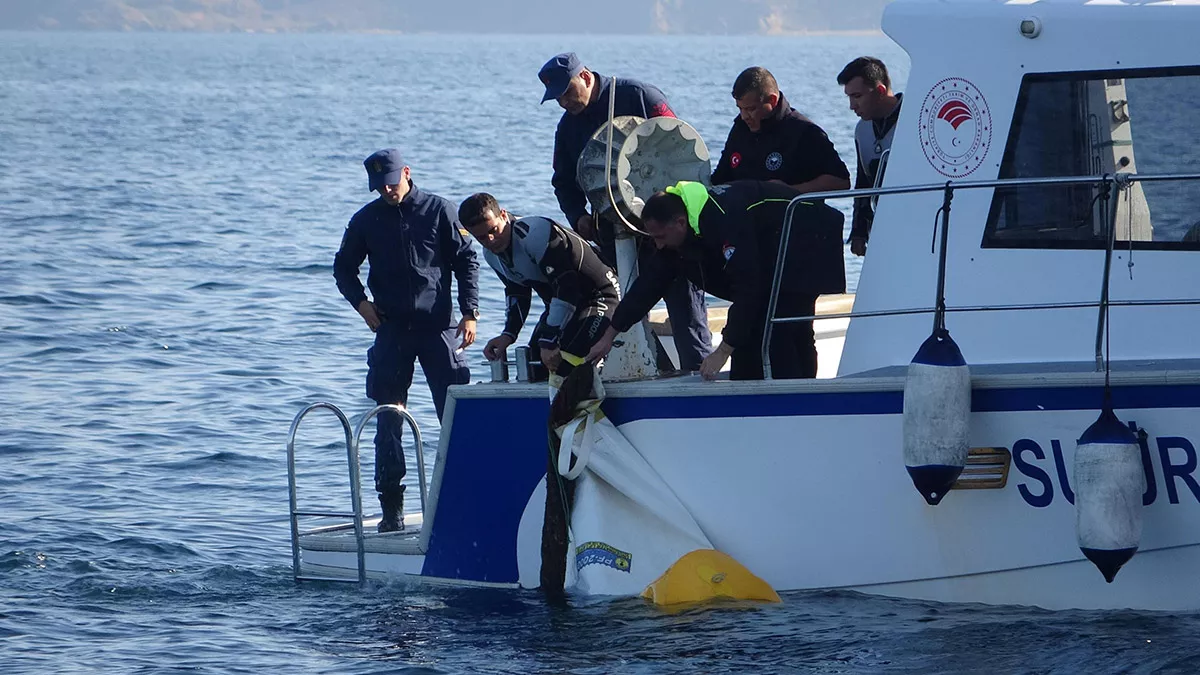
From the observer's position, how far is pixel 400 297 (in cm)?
864

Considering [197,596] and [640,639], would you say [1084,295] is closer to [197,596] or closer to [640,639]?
[640,639]

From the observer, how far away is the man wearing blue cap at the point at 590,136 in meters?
7.91

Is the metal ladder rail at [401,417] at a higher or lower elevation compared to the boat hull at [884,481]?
higher

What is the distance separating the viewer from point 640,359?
7578 millimetres

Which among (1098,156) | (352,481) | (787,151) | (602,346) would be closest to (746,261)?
(602,346)

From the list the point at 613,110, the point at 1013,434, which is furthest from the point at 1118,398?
the point at 613,110

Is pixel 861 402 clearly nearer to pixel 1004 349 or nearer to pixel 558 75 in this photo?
pixel 1004 349

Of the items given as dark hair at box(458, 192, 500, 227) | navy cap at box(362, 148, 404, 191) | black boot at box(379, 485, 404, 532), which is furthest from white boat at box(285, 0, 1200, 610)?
navy cap at box(362, 148, 404, 191)

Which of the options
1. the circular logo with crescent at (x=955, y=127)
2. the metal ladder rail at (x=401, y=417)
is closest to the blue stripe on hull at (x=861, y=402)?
the circular logo with crescent at (x=955, y=127)

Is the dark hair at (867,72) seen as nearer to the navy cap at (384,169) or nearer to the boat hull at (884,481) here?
the boat hull at (884,481)

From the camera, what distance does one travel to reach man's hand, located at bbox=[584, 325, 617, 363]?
716 cm

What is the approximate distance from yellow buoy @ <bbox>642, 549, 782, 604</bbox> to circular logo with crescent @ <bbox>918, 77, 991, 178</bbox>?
186cm

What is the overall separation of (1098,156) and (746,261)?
1459 millimetres

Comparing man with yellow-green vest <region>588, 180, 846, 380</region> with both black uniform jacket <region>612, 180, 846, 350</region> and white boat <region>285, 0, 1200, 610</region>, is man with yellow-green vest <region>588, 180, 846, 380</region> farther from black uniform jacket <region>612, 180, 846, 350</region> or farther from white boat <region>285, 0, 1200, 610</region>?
white boat <region>285, 0, 1200, 610</region>
